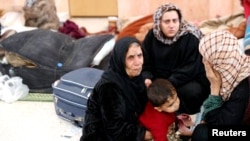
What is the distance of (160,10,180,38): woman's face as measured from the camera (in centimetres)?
229

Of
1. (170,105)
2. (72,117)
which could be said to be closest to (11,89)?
(72,117)

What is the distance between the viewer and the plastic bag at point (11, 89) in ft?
9.53

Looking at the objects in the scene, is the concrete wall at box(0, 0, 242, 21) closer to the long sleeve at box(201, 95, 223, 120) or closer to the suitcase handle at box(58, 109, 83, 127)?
the suitcase handle at box(58, 109, 83, 127)

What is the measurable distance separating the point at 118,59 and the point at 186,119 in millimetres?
477

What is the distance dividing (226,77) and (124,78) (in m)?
0.47

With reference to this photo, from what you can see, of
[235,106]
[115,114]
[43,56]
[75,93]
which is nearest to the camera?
[235,106]

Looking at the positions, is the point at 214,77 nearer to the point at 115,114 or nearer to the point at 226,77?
the point at 226,77

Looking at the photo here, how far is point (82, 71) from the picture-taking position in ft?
8.43

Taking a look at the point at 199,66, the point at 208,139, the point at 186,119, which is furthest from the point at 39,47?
the point at 208,139

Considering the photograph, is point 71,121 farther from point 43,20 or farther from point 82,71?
point 43,20

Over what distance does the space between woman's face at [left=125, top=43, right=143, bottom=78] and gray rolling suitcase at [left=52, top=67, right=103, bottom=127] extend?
68 cm

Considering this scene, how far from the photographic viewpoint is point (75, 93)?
95.6 inches

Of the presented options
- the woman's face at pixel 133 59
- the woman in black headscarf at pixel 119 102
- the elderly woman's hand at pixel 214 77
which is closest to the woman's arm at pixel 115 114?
the woman in black headscarf at pixel 119 102

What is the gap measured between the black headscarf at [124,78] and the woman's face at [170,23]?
0.55m
